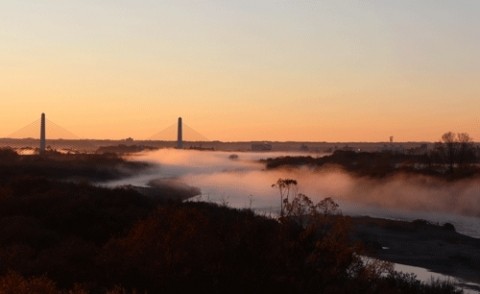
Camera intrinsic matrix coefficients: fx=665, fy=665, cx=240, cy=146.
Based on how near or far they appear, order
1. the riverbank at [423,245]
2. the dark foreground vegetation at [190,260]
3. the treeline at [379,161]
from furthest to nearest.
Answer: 1. the treeline at [379,161]
2. the riverbank at [423,245]
3. the dark foreground vegetation at [190,260]

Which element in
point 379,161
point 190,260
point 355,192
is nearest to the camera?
point 190,260

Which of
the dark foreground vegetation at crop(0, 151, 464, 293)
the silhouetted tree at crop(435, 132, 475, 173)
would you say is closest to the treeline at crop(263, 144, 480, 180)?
the silhouetted tree at crop(435, 132, 475, 173)

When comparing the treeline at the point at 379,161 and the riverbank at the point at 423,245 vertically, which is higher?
the treeline at the point at 379,161

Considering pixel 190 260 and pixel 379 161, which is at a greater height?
pixel 379 161

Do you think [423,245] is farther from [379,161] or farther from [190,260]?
[379,161]

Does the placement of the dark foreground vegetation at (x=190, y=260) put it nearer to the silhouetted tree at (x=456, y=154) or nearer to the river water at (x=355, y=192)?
the river water at (x=355, y=192)

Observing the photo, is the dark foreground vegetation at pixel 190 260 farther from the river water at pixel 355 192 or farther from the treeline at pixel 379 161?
the treeline at pixel 379 161

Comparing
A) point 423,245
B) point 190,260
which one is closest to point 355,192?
point 423,245

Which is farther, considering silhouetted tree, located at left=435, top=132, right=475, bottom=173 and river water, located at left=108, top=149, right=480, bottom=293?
silhouetted tree, located at left=435, top=132, right=475, bottom=173

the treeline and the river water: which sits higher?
the treeline

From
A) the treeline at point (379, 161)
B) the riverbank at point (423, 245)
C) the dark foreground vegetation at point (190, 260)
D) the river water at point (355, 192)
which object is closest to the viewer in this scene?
the dark foreground vegetation at point (190, 260)

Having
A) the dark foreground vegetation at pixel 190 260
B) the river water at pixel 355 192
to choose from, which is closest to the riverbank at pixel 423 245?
the river water at pixel 355 192

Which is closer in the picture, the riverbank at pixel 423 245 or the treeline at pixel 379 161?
the riverbank at pixel 423 245

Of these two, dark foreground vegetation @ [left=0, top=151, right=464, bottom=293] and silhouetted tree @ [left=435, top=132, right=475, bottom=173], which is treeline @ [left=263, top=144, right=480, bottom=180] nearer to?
silhouetted tree @ [left=435, top=132, right=475, bottom=173]
